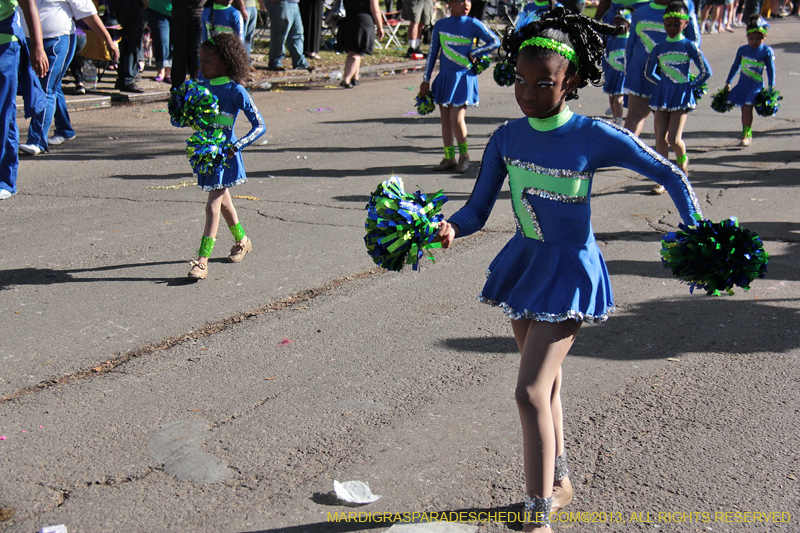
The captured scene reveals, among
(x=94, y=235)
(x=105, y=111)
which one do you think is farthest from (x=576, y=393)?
(x=105, y=111)

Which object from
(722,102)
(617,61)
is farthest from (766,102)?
(617,61)

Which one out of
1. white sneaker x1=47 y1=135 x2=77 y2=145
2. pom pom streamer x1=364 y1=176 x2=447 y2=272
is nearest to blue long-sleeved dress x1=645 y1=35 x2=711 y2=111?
pom pom streamer x1=364 y1=176 x2=447 y2=272

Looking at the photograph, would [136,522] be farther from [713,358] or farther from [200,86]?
[200,86]

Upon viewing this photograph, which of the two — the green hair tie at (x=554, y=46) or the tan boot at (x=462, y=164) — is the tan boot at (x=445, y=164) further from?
the green hair tie at (x=554, y=46)

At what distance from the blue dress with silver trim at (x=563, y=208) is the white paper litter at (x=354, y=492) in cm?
92

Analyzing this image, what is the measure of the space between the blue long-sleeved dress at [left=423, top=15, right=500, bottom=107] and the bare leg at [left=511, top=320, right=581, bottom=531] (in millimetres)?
6123

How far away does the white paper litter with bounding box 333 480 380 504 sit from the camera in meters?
3.11

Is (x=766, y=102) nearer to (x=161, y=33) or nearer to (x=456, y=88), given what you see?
(x=456, y=88)

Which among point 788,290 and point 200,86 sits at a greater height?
point 200,86

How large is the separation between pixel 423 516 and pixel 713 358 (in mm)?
2267

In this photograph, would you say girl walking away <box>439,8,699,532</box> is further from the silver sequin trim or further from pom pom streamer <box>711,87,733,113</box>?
pom pom streamer <box>711,87,733,113</box>

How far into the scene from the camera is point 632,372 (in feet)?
14.1

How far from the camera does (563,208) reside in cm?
287

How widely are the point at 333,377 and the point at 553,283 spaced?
1710 mm
